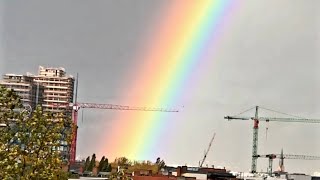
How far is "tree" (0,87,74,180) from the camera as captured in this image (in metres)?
18.5

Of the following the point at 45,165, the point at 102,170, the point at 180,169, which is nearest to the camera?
the point at 45,165

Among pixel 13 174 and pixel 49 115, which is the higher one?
pixel 49 115

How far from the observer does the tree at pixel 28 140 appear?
18464 millimetres

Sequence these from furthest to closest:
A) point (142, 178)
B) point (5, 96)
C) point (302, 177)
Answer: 1. point (302, 177)
2. point (142, 178)
3. point (5, 96)

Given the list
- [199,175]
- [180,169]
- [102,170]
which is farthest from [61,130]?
[102,170]

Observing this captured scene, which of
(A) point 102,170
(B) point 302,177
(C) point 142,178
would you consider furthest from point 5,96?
(B) point 302,177

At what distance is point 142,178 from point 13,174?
9353 cm

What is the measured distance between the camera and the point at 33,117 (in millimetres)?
19391

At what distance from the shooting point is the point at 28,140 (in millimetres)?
19500

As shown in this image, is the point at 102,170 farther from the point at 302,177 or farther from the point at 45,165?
the point at 45,165

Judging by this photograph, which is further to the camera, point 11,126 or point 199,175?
point 199,175

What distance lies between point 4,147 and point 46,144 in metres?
1.74

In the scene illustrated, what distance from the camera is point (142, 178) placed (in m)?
111

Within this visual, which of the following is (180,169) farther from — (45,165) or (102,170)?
(45,165)
